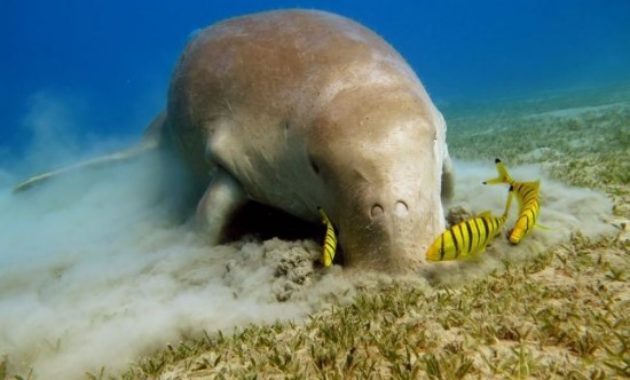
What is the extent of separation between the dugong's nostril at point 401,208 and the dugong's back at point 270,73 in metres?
1.09

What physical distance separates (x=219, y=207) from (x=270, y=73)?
1359 millimetres

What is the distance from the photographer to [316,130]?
12.8 feet

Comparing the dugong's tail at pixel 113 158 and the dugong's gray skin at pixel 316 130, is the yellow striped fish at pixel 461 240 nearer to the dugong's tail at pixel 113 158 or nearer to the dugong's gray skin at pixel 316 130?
the dugong's gray skin at pixel 316 130

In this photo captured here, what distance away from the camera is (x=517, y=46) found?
13638 centimetres

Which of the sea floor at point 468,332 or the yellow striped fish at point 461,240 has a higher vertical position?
the yellow striped fish at point 461,240

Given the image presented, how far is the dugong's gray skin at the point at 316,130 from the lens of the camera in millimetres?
3336

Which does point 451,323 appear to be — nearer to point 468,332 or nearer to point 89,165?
point 468,332

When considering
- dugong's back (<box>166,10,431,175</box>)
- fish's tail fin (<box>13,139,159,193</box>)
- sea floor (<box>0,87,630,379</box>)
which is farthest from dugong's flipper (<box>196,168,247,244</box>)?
fish's tail fin (<box>13,139,159,193</box>)

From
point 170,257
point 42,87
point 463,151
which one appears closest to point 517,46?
point 42,87

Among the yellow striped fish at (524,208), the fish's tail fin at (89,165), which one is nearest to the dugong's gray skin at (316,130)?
the yellow striped fish at (524,208)

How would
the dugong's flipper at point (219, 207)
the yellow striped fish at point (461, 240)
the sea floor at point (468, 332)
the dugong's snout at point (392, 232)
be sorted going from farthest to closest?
the dugong's flipper at point (219, 207), the dugong's snout at point (392, 232), the yellow striped fish at point (461, 240), the sea floor at point (468, 332)

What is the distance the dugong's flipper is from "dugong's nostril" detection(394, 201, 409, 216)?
2.16 meters

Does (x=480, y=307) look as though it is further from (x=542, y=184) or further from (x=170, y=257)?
(x=542, y=184)

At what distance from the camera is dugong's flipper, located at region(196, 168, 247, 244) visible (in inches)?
195
